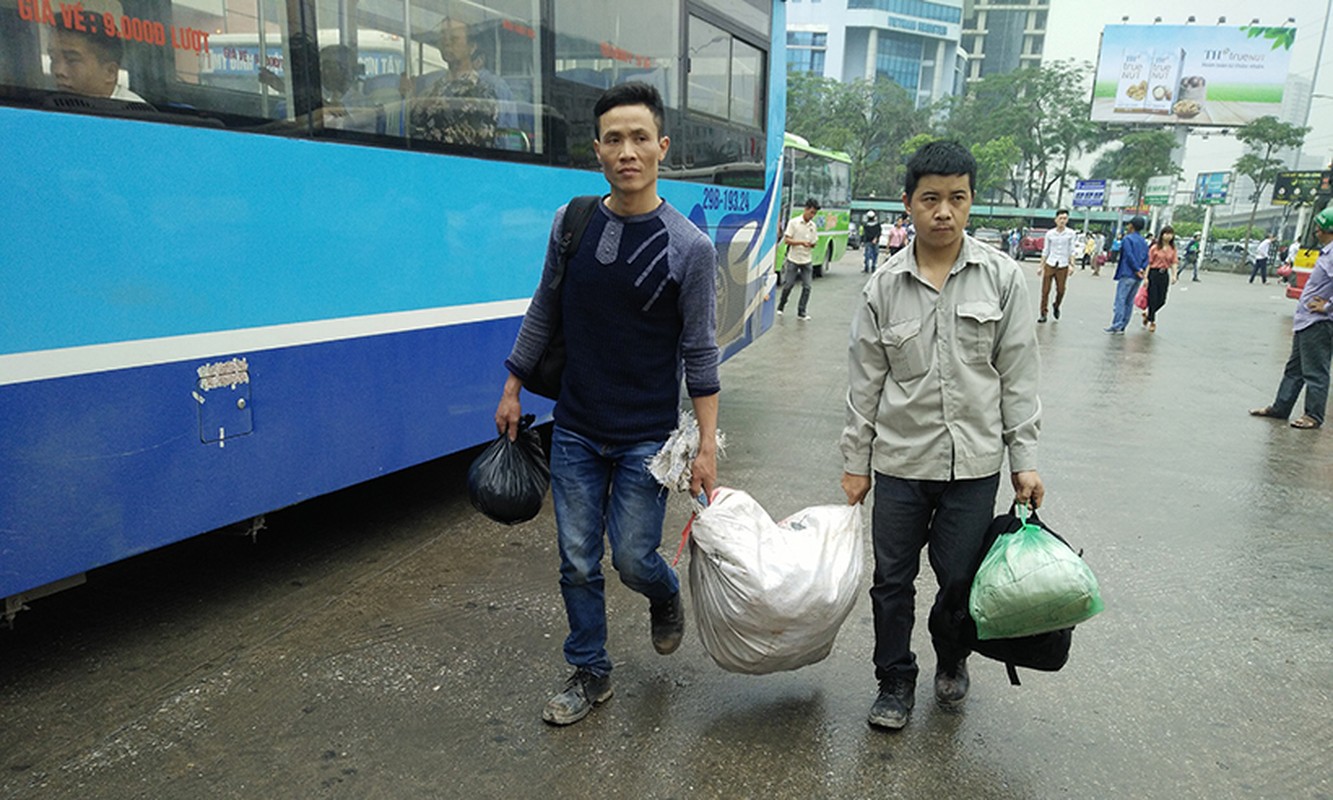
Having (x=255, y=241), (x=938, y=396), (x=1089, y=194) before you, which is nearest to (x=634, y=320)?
(x=938, y=396)

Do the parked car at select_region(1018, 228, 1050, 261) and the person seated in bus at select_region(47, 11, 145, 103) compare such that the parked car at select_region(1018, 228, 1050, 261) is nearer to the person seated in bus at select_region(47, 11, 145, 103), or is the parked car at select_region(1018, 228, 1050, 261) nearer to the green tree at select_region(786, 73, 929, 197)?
the green tree at select_region(786, 73, 929, 197)

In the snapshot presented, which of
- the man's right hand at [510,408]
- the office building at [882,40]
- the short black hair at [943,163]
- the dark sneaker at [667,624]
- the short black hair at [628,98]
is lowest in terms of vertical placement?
the dark sneaker at [667,624]

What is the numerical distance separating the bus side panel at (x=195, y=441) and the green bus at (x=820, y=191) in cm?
1464

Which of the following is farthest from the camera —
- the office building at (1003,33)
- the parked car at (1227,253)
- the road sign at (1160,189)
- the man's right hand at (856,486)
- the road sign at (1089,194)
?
the office building at (1003,33)

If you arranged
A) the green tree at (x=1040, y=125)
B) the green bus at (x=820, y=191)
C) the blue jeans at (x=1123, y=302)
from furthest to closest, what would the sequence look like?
1. the green tree at (x=1040, y=125)
2. the green bus at (x=820, y=191)
3. the blue jeans at (x=1123, y=302)

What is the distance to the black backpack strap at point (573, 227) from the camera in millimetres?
2768

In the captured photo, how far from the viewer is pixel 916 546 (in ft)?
9.71

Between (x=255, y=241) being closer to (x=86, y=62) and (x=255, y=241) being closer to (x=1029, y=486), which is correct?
(x=86, y=62)

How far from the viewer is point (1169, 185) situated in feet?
178

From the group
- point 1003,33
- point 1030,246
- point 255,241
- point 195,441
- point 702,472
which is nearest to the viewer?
point 702,472

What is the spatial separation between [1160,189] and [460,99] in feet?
192

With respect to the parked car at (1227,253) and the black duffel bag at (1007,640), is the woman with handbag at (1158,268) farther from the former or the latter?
the parked car at (1227,253)

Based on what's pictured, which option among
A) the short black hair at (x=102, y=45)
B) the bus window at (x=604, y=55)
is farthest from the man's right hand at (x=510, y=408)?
the bus window at (x=604, y=55)

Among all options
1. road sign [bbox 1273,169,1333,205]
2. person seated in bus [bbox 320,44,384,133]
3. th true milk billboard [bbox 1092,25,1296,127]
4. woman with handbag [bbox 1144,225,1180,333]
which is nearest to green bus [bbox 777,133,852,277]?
woman with handbag [bbox 1144,225,1180,333]
